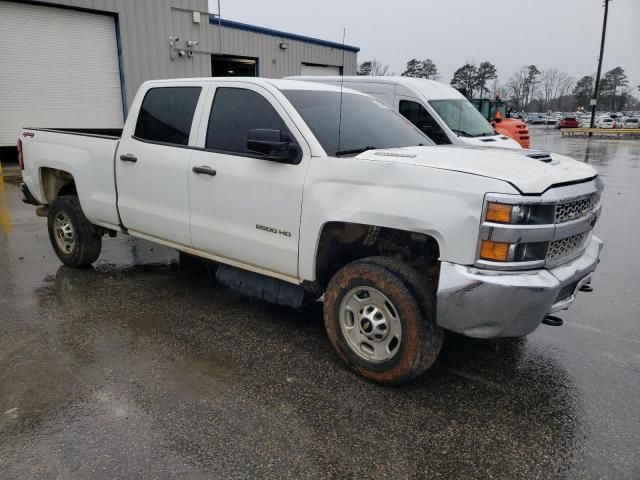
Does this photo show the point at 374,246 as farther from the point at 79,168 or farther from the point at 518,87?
the point at 518,87

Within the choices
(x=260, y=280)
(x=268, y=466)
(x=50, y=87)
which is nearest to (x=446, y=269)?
(x=268, y=466)

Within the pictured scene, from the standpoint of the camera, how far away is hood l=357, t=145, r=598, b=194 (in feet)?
9.61

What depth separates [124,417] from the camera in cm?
304

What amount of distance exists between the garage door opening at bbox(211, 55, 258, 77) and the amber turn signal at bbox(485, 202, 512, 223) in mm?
18320

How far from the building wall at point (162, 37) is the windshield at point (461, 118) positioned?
24.9 feet

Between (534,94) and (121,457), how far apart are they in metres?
118

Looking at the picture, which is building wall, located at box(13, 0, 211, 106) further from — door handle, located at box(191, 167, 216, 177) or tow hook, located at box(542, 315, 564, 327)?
tow hook, located at box(542, 315, 564, 327)

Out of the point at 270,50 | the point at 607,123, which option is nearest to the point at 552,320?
the point at 270,50

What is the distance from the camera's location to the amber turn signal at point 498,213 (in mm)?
2814

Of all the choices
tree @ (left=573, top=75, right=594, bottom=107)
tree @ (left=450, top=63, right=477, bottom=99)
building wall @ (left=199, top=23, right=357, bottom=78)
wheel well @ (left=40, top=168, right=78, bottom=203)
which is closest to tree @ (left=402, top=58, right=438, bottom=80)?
tree @ (left=450, top=63, right=477, bottom=99)

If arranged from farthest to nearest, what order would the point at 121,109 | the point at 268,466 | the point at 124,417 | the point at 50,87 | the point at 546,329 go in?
the point at 121,109 < the point at 50,87 < the point at 546,329 < the point at 124,417 < the point at 268,466

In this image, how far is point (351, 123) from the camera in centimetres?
412

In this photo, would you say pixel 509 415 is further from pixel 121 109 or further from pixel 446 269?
pixel 121 109

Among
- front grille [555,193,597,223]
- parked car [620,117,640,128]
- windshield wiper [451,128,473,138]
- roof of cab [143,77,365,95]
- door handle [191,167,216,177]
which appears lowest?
parked car [620,117,640,128]
